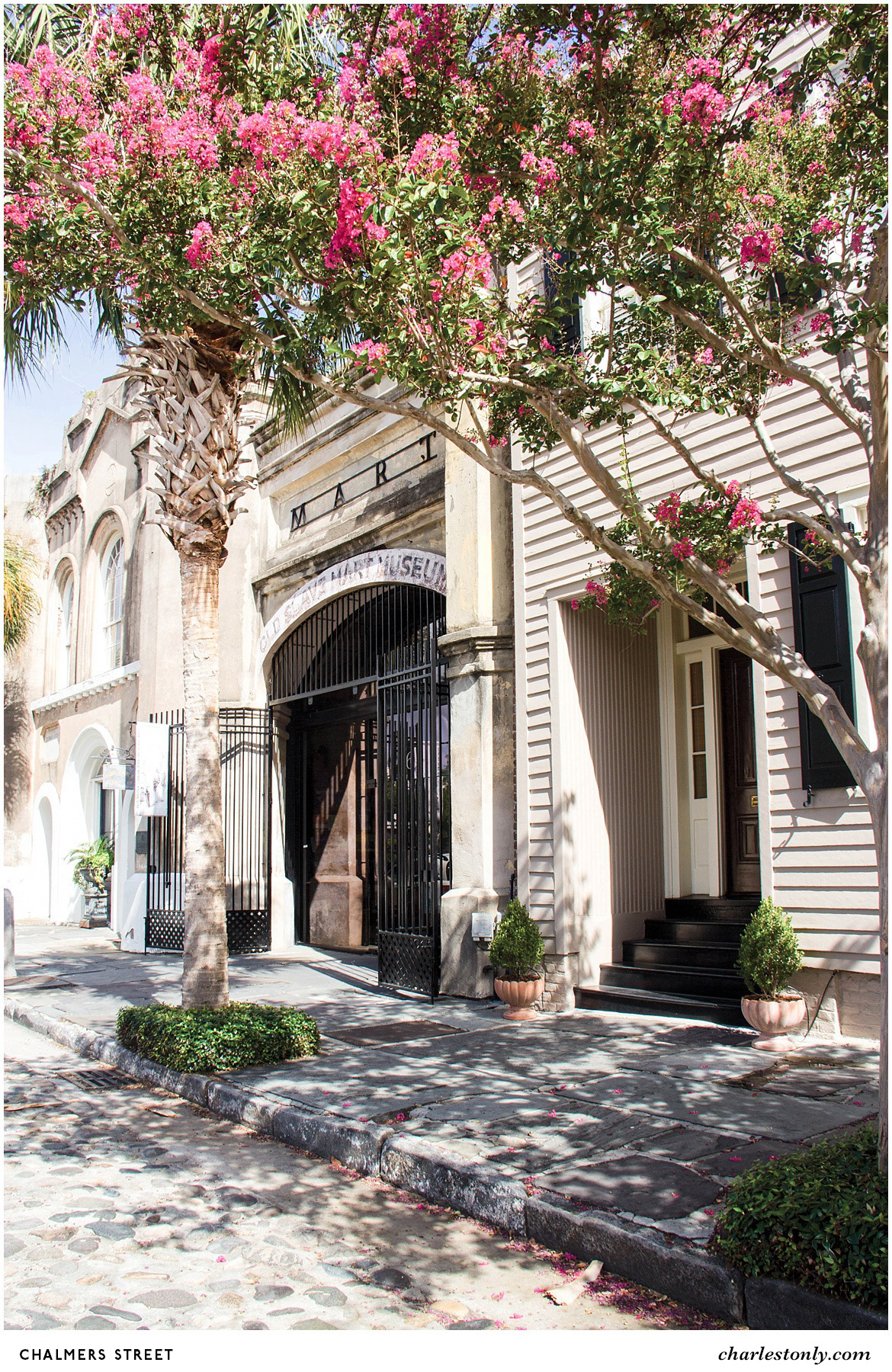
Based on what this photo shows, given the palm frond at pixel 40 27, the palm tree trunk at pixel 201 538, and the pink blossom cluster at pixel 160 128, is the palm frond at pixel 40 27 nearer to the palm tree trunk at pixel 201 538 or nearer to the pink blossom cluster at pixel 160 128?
the palm tree trunk at pixel 201 538

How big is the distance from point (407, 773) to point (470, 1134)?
231 inches

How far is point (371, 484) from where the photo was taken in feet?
45.8

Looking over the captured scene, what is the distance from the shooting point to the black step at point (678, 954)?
29.2 feet

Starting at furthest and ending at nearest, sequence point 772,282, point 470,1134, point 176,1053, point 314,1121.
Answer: point 176,1053, point 772,282, point 314,1121, point 470,1134

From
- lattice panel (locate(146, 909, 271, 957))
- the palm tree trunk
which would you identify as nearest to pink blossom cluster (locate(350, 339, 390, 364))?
the palm tree trunk

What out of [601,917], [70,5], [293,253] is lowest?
[601,917]

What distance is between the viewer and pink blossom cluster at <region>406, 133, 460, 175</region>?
493 cm

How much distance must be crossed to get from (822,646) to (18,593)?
20.5m

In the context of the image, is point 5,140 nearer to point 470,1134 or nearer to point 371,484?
point 470,1134

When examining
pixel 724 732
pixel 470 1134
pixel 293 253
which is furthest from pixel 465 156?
pixel 724 732

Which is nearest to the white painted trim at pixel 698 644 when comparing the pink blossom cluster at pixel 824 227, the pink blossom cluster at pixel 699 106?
the pink blossom cluster at pixel 824 227

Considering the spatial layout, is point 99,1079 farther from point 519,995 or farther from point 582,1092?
point 582,1092

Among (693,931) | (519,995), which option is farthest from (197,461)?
(693,931)

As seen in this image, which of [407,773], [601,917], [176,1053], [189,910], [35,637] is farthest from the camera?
[35,637]
